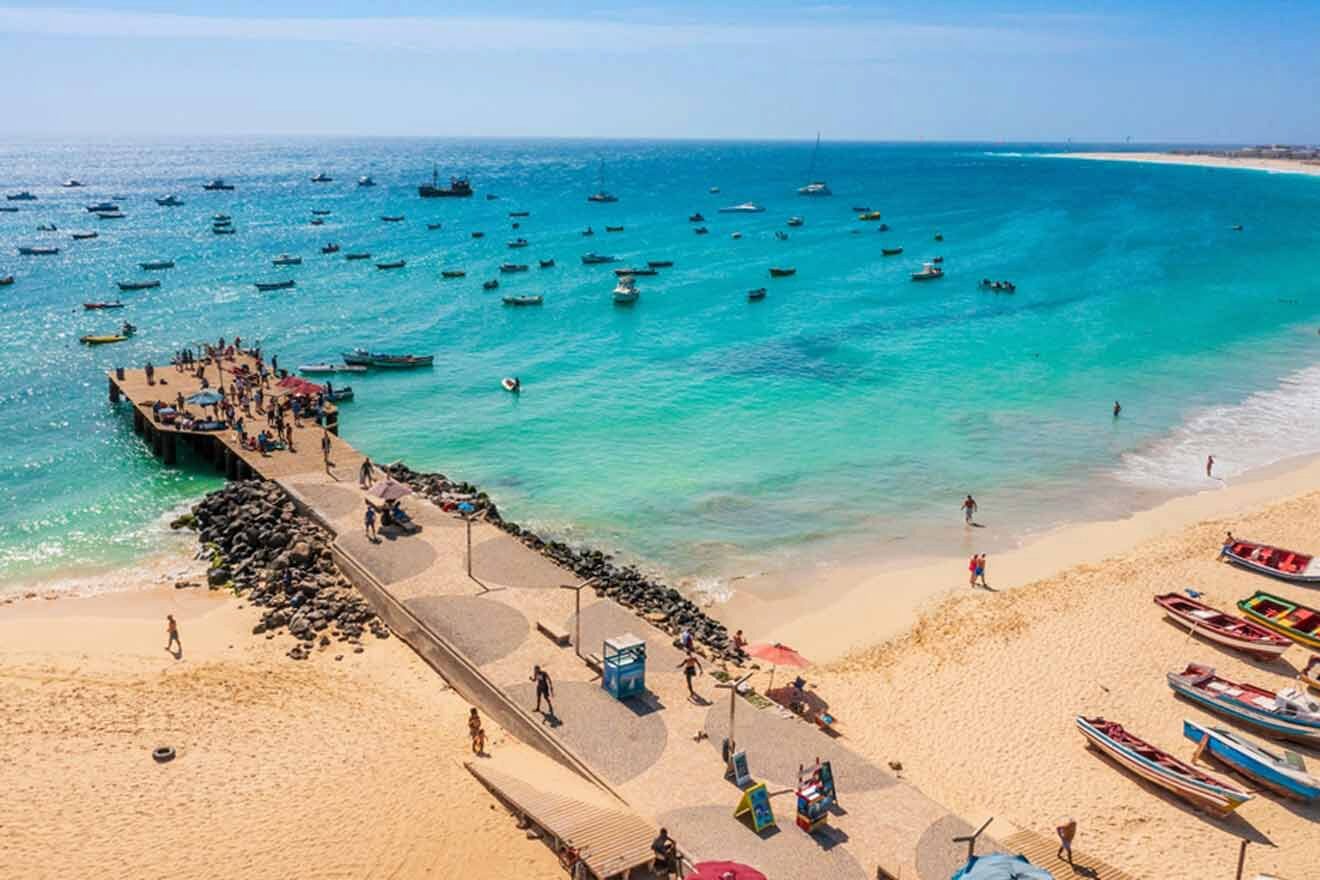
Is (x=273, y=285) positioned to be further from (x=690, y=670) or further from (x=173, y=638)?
(x=690, y=670)

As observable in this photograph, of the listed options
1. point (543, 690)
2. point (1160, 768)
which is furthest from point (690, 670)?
point (1160, 768)

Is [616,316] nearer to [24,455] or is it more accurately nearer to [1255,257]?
[24,455]

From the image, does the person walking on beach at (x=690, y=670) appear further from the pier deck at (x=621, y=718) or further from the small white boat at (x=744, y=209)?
the small white boat at (x=744, y=209)

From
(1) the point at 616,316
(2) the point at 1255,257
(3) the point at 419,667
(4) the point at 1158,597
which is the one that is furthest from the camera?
(2) the point at 1255,257

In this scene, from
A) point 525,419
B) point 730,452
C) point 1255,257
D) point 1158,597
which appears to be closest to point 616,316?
point 525,419

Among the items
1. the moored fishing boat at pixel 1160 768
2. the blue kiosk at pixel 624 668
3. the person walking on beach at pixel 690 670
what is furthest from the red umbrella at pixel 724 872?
the moored fishing boat at pixel 1160 768
